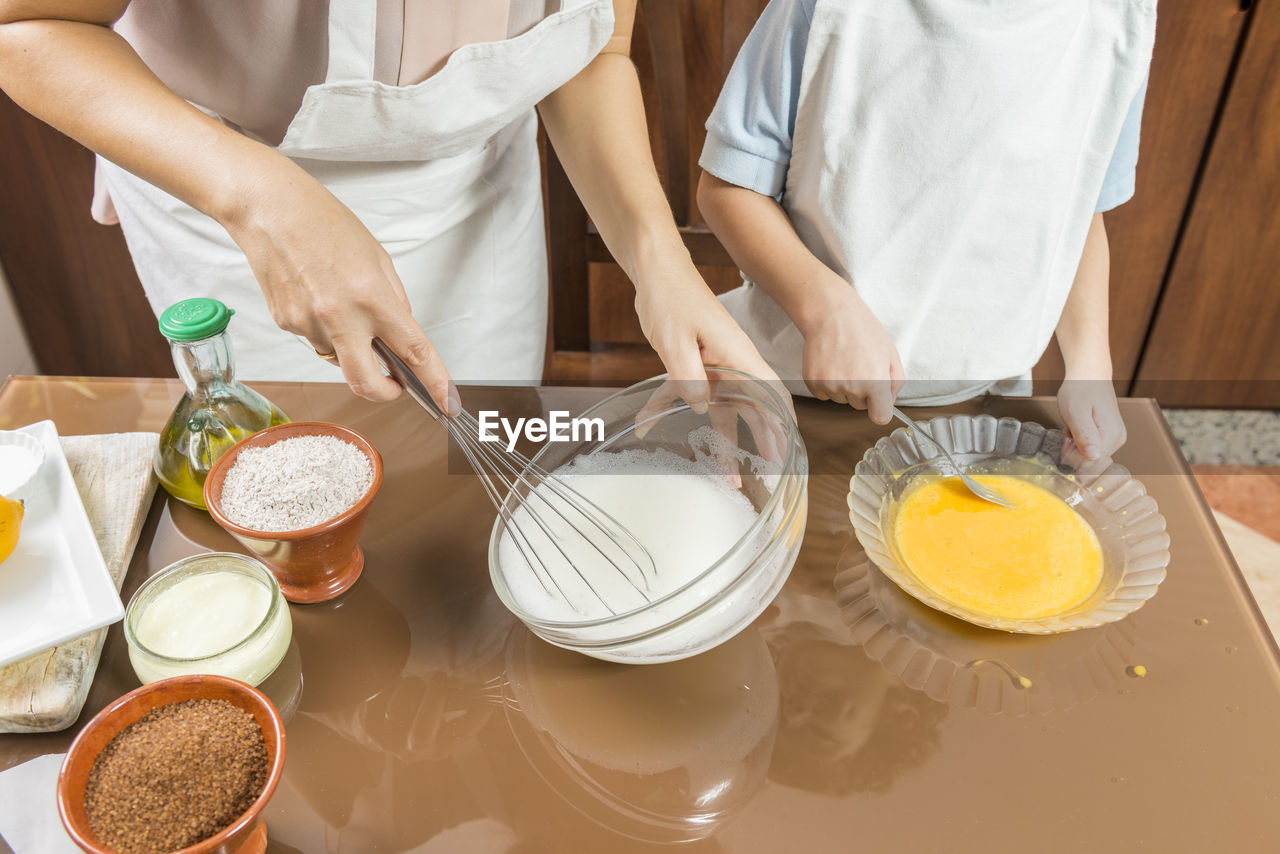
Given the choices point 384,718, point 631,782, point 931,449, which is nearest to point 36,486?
point 384,718

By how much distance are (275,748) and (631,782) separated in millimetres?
221

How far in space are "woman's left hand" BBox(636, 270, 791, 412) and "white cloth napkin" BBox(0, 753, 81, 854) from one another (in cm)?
50

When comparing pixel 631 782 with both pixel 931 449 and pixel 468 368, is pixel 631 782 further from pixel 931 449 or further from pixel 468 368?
pixel 468 368

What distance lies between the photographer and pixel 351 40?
830mm

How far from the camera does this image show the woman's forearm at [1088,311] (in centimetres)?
104

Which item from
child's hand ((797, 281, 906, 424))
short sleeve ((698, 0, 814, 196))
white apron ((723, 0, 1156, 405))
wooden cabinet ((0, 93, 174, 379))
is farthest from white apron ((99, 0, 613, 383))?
wooden cabinet ((0, 93, 174, 379))

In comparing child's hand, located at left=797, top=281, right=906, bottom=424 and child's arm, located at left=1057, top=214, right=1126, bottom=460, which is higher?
child's hand, located at left=797, top=281, right=906, bottom=424

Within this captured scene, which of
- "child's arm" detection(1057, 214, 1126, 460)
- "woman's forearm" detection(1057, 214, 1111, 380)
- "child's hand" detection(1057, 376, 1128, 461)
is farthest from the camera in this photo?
"woman's forearm" detection(1057, 214, 1111, 380)

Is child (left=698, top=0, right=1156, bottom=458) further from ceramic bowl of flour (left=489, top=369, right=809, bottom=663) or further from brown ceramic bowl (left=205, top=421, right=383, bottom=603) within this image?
brown ceramic bowl (left=205, top=421, right=383, bottom=603)

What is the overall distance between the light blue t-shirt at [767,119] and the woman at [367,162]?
0.09 m

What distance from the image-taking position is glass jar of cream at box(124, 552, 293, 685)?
583 mm

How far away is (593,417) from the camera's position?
772 mm

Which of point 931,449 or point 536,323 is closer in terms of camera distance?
point 931,449

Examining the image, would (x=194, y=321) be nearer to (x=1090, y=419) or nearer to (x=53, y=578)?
(x=53, y=578)
